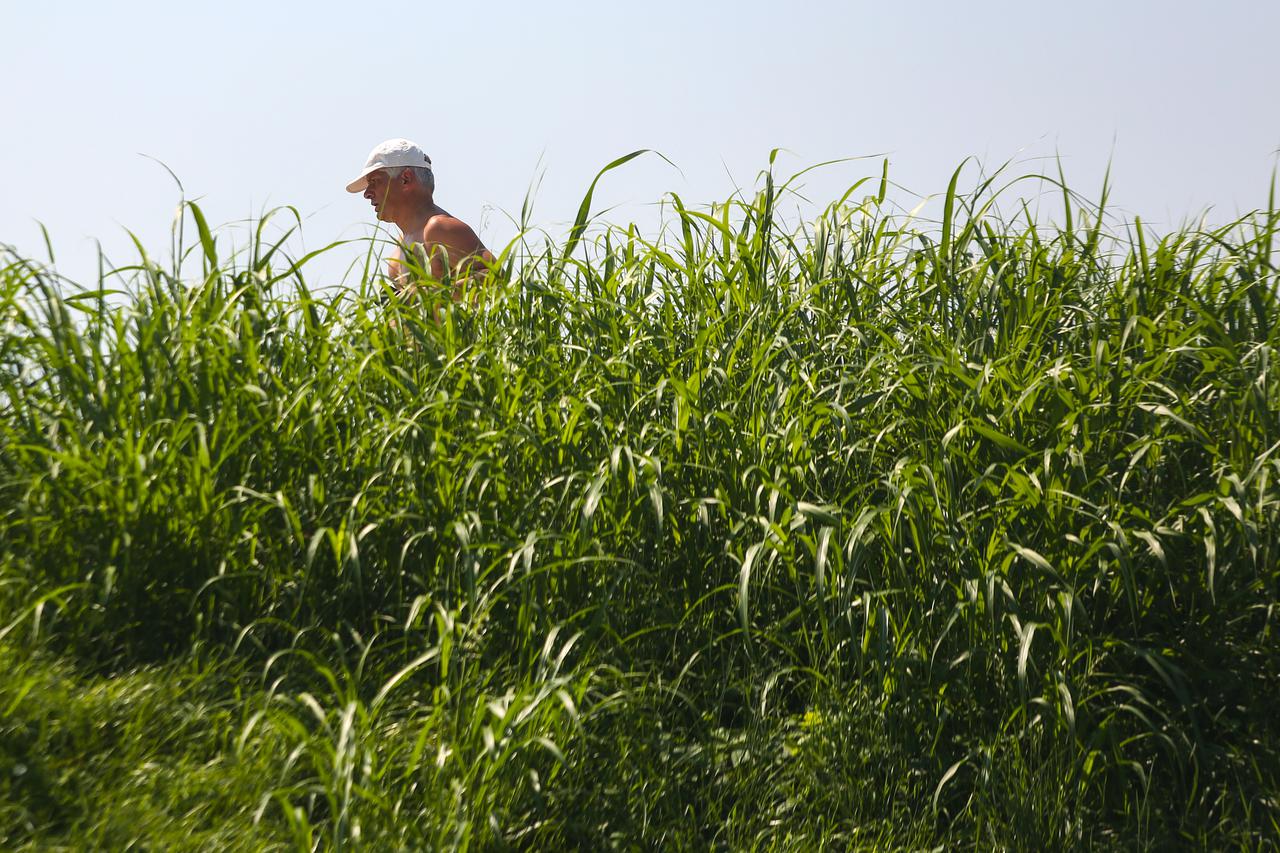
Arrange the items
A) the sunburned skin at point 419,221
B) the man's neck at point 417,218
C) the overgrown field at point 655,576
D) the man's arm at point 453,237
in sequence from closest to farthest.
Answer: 1. the overgrown field at point 655,576
2. the sunburned skin at point 419,221
3. the man's arm at point 453,237
4. the man's neck at point 417,218

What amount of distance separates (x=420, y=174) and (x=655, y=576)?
8.61 ft

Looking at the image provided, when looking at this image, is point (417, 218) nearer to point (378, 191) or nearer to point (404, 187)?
point (404, 187)

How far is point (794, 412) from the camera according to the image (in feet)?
9.84

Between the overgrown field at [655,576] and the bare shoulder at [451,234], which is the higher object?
the bare shoulder at [451,234]

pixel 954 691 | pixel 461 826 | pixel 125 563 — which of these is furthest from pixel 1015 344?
pixel 125 563

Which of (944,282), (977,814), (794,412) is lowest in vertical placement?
(977,814)

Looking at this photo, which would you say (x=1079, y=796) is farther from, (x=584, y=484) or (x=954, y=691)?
(x=584, y=484)

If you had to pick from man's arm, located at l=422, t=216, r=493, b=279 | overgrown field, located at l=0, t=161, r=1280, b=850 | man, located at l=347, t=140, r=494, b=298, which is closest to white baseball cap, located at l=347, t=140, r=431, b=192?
man, located at l=347, t=140, r=494, b=298

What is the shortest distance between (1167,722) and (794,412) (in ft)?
3.42

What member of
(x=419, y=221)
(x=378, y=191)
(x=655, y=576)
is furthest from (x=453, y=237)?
(x=655, y=576)

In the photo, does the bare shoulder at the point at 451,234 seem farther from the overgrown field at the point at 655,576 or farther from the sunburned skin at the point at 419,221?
the overgrown field at the point at 655,576

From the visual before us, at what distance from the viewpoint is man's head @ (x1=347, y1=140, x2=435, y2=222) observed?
4883 mm

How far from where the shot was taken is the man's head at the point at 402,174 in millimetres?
4883

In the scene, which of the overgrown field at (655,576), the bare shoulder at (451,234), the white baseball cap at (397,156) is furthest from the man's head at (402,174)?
the overgrown field at (655,576)
